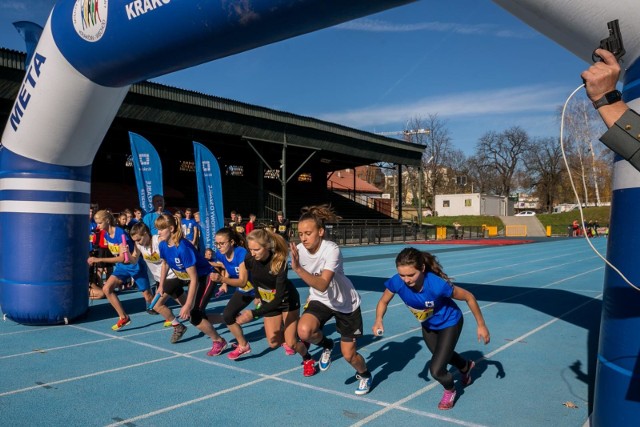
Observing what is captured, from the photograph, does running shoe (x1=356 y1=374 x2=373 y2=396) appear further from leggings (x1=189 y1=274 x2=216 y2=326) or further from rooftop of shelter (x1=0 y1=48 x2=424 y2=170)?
rooftop of shelter (x1=0 y1=48 x2=424 y2=170)

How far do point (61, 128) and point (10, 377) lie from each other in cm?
340

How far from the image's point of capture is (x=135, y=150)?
12.5 m

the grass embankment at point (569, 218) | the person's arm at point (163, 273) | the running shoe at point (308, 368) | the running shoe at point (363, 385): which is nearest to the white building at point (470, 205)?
the grass embankment at point (569, 218)

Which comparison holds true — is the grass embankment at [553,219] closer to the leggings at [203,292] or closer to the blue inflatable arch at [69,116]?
the leggings at [203,292]

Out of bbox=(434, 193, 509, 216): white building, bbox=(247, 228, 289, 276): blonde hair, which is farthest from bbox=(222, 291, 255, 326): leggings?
bbox=(434, 193, 509, 216): white building

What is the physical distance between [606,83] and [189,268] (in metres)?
5.10

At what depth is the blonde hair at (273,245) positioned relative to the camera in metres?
5.40

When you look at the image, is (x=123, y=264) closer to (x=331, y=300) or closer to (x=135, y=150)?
(x=331, y=300)

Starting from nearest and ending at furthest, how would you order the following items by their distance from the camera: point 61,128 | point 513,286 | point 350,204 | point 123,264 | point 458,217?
1. point 61,128
2. point 123,264
3. point 513,286
4. point 350,204
5. point 458,217

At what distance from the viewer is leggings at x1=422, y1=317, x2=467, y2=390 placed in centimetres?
438

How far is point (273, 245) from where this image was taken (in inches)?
216

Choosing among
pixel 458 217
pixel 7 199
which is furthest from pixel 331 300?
pixel 458 217

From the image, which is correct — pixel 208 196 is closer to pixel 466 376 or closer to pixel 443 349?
pixel 466 376

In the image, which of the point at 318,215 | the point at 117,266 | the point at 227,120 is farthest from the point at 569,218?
the point at 318,215
